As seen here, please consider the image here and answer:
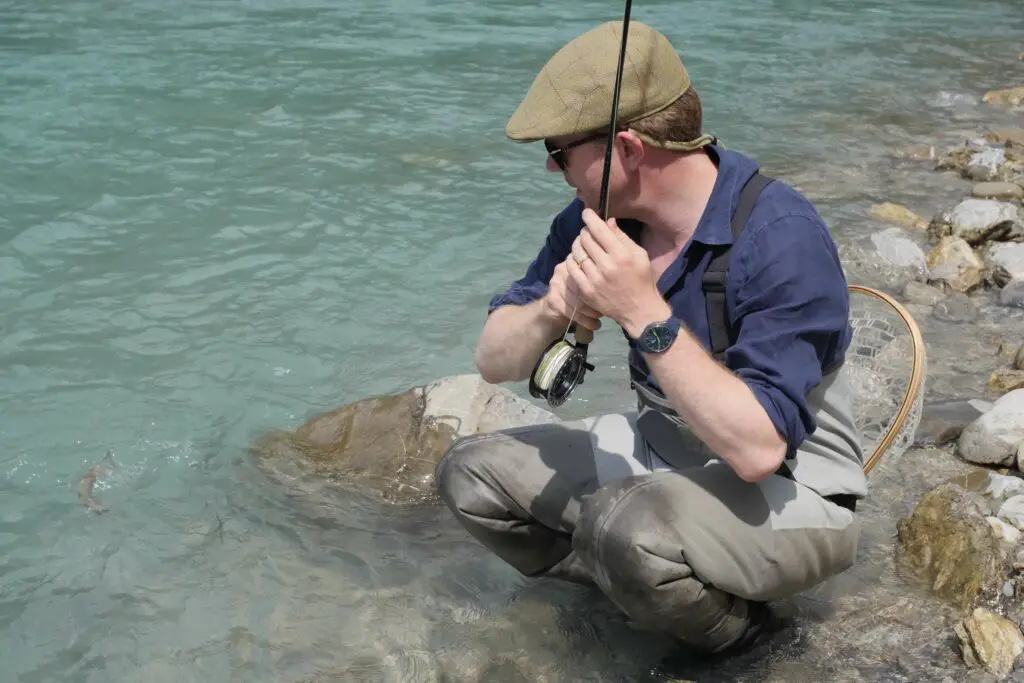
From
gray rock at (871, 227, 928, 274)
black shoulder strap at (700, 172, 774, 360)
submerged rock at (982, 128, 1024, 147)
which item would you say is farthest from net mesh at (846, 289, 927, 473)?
submerged rock at (982, 128, 1024, 147)

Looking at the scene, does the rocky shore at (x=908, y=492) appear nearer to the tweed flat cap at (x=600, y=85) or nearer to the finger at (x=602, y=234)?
the finger at (x=602, y=234)

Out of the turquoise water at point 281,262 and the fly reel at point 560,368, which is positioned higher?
the fly reel at point 560,368

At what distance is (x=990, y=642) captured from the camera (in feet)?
10.7

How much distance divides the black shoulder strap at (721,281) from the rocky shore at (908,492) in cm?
110

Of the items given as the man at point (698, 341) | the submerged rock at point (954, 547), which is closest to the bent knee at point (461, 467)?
the man at point (698, 341)

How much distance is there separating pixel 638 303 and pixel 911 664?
5.15 feet

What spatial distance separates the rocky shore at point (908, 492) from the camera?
3.37 m

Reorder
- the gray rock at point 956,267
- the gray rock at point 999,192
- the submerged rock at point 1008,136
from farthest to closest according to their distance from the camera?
the submerged rock at point 1008,136
the gray rock at point 999,192
the gray rock at point 956,267

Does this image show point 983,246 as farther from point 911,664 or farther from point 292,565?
point 292,565

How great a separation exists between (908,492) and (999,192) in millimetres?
A: 4991

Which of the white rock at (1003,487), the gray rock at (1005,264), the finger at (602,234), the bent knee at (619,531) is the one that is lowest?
the gray rock at (1005,264)

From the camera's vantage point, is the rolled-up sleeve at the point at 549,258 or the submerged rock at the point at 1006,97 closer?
the rolled-up sleeve at the point at 549,258

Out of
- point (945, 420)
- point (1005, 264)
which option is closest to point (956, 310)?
point (1005, 264)

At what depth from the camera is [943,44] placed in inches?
593
